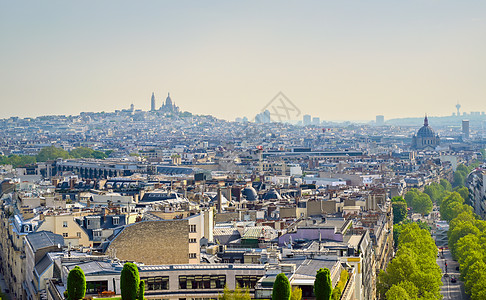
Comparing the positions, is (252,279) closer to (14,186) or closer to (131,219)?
(131,219)

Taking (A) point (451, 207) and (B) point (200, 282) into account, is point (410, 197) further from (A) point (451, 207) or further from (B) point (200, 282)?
(B) point (200, 282)

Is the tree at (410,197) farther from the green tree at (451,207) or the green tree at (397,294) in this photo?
the green tree at (397,294)

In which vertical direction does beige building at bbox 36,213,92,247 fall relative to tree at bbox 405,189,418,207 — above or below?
above

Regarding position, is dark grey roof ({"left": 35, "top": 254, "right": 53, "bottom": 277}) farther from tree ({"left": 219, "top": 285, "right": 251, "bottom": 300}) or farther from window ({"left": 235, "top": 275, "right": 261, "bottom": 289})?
tree ({"left": 219, "top": 285, "right": 251, "bottom": 300})

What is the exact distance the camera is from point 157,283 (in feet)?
101

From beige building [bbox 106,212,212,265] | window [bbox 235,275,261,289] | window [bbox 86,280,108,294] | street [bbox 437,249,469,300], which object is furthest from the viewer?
street [bbox 437,249,469,300]

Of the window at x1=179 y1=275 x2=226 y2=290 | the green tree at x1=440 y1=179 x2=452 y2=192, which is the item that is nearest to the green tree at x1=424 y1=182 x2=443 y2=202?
the green tree at x1=440 y1=179 x2=452 y2=192

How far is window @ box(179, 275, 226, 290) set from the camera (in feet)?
102

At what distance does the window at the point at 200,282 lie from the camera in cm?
3111

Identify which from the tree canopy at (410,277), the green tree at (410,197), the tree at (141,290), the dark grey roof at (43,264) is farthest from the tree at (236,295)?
the green tree at (410,197)

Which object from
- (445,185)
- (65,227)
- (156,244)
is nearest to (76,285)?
(156,244)

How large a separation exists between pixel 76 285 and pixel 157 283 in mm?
Answer: 3362

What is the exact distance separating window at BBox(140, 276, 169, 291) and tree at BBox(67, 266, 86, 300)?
2.87m

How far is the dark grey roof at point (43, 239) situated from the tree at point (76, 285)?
10.6 m
